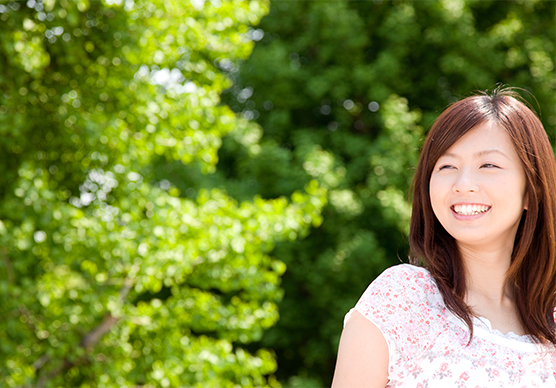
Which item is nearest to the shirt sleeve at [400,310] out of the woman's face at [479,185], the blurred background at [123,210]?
the woman's face at [479,185]

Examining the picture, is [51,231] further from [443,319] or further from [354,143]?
[354,143]

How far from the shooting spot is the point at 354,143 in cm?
731

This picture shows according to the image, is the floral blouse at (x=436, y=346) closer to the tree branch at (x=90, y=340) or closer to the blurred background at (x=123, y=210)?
the blurred background at (x=123, y=210)

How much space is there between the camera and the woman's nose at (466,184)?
1.14 meters

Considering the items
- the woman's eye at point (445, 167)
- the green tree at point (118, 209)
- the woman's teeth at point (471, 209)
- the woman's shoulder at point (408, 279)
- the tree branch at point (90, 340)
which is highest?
the woman's eye at point (445, 167)

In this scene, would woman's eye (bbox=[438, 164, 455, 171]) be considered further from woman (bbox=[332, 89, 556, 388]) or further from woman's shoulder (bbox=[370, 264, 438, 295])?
woman's shoulder (bbox=[370, 264, 438, 295])

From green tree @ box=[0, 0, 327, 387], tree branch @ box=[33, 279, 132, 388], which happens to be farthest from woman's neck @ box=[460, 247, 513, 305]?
tree branch @ box=[33, 279, 132, 388]

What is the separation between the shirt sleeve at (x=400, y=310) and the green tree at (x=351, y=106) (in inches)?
196

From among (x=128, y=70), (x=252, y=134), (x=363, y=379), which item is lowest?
(x=252, y=134)

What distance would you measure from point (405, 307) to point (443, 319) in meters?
0.09

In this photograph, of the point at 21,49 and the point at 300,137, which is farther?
the point at 300,137

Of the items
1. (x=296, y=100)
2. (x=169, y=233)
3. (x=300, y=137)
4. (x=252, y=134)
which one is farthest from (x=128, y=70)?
(x=296, y=100)

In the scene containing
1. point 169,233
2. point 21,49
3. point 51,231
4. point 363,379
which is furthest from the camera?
point 169,233

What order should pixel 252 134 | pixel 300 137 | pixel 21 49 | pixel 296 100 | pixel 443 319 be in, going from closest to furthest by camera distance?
pixel 443 319 → pixel 21 49 → pixel 252 134 → pixel 300 137 → pixel 296 100
